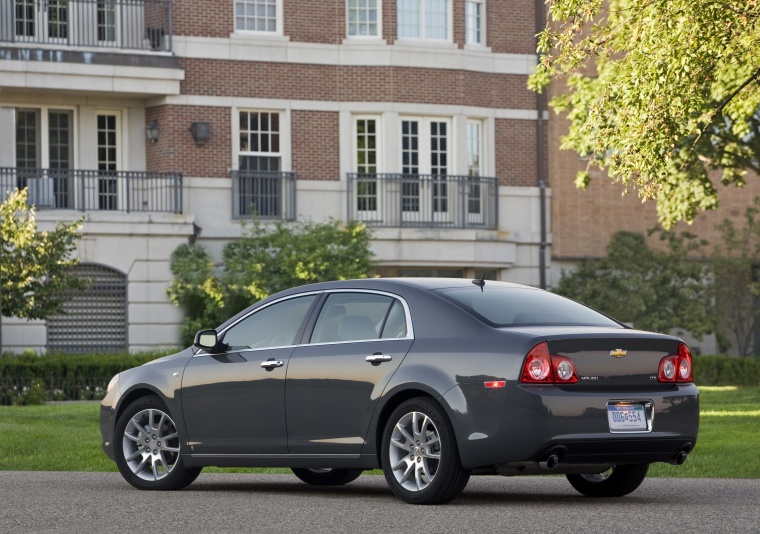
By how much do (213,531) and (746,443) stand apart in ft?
28.3

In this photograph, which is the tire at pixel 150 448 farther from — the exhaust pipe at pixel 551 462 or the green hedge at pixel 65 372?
the green hedge at pixel 65 372

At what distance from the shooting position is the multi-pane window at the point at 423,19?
33.2 meters

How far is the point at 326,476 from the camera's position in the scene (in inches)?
472

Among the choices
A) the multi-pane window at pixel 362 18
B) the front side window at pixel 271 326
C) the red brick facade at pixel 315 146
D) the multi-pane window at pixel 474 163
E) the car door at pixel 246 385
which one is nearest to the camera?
the car door at pixel 246 385

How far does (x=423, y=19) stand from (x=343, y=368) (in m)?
23.6

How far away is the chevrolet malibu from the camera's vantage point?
9.45 m

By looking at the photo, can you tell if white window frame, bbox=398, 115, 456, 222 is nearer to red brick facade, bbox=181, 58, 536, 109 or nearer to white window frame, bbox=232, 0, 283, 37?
red brick facade, bbox=181, 58, 536, 109

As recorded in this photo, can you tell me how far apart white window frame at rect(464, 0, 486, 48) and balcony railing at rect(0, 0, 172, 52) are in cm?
649

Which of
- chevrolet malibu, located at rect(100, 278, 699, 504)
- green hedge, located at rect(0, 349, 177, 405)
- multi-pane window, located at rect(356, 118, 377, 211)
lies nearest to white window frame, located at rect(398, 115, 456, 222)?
multi-pane window, located at rect(356, 118, 377, 211)

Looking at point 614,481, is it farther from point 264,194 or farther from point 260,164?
point 260,164

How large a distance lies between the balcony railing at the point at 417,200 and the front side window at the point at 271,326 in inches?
837

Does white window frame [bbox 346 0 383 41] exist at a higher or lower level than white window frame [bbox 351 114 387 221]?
higher

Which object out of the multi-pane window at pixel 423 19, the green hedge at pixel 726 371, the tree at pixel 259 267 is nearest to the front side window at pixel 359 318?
the tree at pixel 259 267

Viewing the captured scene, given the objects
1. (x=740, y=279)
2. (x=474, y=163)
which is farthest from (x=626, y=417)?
(x=740, y=279)
